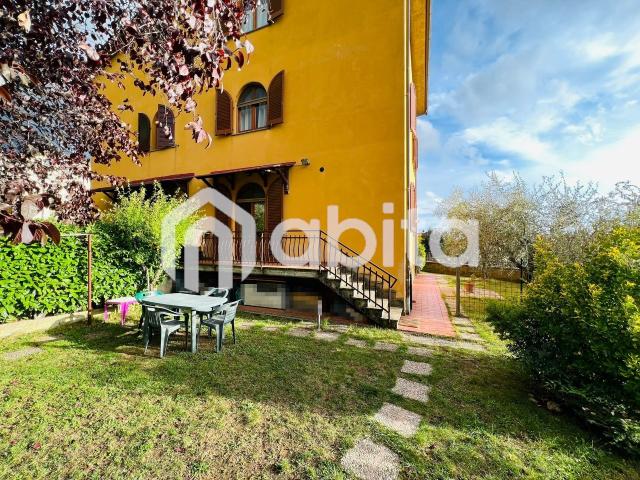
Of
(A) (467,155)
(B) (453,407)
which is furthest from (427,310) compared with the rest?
(A) (467,155)

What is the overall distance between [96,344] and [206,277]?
16.1 feet

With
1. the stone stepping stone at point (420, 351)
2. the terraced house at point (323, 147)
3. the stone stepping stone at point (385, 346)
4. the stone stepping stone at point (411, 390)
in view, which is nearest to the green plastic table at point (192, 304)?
the terraced house at point (323, 147)

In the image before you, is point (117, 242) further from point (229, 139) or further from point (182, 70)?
point (182, 70)

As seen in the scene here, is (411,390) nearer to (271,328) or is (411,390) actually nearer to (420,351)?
(420,351)

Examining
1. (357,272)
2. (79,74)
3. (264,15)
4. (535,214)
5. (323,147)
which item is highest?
(264,15)

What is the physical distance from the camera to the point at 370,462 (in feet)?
8.89

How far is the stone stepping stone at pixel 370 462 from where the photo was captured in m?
2.56

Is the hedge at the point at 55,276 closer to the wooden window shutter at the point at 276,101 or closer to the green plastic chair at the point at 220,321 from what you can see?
the green plastic chair at the point at 220,321

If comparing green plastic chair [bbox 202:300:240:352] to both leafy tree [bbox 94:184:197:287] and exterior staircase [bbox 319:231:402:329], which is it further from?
leafy tree [bbox 94:184:197:287]

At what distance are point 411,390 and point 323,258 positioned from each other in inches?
206

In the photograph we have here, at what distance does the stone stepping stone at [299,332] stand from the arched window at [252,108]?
721 centimetres

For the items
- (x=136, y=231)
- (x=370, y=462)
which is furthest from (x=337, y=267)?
(x=370, y=462)

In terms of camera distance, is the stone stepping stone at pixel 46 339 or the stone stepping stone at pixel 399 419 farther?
the stone stepping stone at pixel 46 339

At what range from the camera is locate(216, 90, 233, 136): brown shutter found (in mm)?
11125
